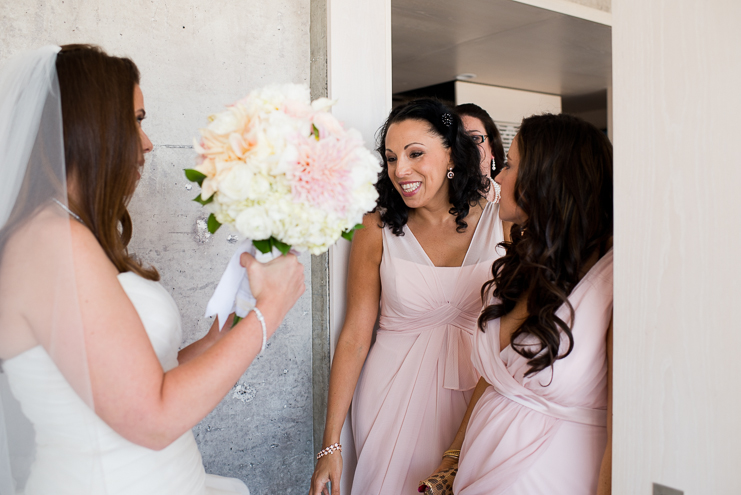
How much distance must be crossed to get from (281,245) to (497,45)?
4.79 meters

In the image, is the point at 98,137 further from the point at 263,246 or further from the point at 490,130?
the point at 490,130

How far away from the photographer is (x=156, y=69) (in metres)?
2.02

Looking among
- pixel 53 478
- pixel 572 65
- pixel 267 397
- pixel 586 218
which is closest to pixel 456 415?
pixel 267 397

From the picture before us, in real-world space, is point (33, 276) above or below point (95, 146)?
below

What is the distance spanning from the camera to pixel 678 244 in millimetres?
1096

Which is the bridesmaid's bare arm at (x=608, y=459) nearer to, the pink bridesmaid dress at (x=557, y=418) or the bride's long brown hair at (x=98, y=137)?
the pink bridesmaid dress at (x=557, y=418)

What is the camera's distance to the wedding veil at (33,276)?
1057mm

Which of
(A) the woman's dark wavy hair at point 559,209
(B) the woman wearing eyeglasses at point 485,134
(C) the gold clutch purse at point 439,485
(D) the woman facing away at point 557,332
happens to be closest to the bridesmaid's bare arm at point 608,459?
(D) the woman facing away at point 557,332

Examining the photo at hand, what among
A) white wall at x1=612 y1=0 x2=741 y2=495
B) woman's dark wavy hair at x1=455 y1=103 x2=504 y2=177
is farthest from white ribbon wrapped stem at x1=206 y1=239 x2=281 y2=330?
woman's dark wavy hair at x1=455 y1=103 x2=504 y2=177

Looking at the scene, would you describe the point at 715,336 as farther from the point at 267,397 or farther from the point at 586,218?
the point at 267,397

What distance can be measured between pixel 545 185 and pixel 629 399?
0.58 m

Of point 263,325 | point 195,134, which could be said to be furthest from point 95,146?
point 195,134

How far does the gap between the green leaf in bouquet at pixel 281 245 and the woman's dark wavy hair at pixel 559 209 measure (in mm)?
662

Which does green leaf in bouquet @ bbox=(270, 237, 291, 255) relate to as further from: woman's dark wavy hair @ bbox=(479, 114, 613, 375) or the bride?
woman's dark wavy hair @ bbox=(479, 114, 613, 375)
